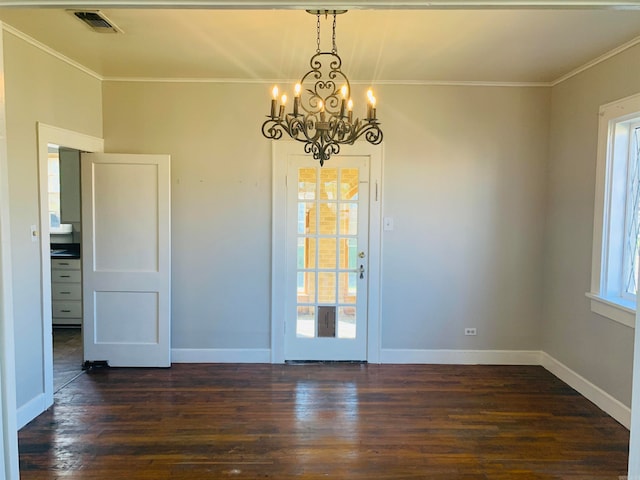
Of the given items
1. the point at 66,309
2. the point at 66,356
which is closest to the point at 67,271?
the point at 66,309

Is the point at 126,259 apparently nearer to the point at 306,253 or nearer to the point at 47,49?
the point at 306,253

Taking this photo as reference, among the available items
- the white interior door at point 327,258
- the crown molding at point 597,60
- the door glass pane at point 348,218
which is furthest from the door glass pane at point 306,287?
the crown molding at point 597,60

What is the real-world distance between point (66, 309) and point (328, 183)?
11.8ft

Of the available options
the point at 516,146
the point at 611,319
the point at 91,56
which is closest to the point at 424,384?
the point at 611,319

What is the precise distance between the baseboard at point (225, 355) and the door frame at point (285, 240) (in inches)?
4.6

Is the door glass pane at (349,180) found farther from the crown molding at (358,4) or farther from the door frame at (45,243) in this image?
the crown molding at (358,4)

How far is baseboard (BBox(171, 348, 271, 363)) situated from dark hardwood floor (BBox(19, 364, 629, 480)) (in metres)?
0.19

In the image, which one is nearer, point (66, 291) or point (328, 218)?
point (328, 218)

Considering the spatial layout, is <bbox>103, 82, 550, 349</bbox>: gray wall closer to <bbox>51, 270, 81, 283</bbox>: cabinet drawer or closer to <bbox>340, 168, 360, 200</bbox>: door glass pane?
<bbox>340, 168, 360, 200</bbox>: door glass pane

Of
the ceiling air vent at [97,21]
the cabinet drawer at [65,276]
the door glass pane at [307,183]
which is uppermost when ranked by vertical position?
the ceiling air vent at [97,21]

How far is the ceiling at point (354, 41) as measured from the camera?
2.57m

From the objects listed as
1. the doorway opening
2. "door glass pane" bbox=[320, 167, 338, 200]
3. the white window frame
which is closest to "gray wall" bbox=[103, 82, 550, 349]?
"door glass pane" bbox=[320, 167, 338, 200]

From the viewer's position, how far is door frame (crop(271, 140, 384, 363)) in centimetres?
399

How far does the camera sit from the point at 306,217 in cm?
407
